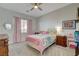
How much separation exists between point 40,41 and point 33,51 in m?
0.18

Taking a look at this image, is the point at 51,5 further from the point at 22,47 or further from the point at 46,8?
the point at 22,47

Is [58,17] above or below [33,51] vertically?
above

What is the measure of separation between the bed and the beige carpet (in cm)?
5

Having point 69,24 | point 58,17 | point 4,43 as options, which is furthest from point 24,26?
point 69,24

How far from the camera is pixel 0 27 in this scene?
1.56 m

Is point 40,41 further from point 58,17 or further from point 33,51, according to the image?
point 58,17

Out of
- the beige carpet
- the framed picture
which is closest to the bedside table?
the beige carpet

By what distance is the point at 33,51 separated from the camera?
5.39 feet

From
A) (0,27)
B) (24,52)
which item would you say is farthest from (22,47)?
(0,27)

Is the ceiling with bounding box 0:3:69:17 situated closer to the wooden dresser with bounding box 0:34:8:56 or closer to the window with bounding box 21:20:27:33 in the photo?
the window with bounding box 21:20:27:33

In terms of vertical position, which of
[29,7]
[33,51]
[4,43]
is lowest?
[33,51]

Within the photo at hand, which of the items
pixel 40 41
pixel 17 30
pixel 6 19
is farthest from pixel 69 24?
pixel 6 19

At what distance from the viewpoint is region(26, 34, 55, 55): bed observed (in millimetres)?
1630

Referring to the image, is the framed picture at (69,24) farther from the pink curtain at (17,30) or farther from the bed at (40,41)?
the pink curtain at (17,30)
